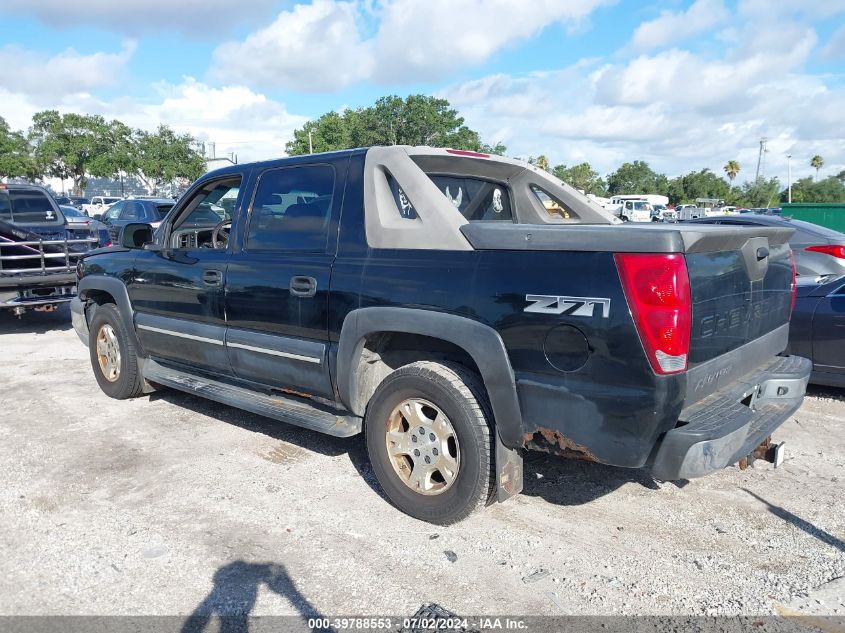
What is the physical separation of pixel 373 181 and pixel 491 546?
2079 mm

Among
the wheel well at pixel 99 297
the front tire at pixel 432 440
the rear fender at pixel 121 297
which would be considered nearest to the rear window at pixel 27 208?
the wheel well at pixel 99 297

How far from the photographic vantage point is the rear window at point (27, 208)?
10.4 m

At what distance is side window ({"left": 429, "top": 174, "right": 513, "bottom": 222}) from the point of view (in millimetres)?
4285

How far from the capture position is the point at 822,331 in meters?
5.47

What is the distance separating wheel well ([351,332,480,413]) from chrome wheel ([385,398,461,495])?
0.30 meters

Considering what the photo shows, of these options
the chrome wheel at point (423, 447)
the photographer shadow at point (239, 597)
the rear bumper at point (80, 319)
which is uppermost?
the rear bumper at point (80, 319)

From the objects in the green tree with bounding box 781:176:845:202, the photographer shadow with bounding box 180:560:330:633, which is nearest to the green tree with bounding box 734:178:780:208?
the green tree with bounding box 781:176:845:202

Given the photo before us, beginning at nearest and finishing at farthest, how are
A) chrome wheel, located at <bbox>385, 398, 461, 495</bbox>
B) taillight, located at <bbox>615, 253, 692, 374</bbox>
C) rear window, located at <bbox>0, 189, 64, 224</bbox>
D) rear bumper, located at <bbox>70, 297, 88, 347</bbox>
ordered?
taillight, located at <bbox>615, 253, 692, 374</bbox>
chrome wheel, located at <bbox>385, 398, 461, 495</bbox>
rear bumper, located at <bbox>70, 297, 88, 347</bbox>
rear window, located at <bbox>0, 189, 64, 224</bbox>

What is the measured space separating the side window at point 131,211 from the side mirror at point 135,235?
9620 mm

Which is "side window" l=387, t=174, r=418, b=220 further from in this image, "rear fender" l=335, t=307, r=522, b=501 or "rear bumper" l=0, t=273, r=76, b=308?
"rear bumper" l=0, t=273, r=76, b=308

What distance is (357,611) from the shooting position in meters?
2.86

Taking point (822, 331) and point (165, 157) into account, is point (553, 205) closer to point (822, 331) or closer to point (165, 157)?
point (822, 331)

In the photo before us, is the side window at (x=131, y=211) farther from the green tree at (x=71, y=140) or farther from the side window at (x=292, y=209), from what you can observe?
the green tree at (x=71, y=140)

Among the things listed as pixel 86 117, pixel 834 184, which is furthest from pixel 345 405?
pixel 834 184
